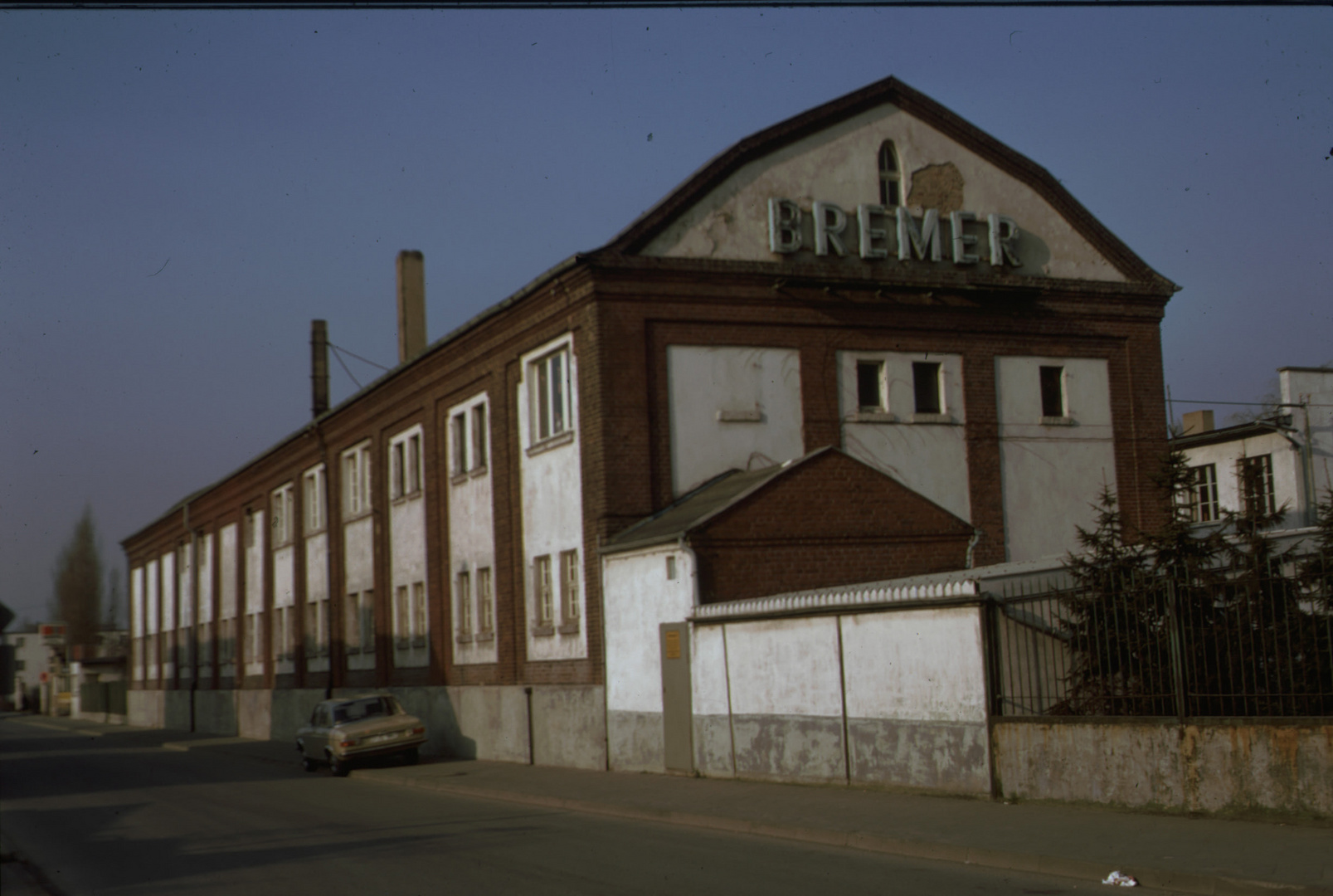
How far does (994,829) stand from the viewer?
13.6 meters

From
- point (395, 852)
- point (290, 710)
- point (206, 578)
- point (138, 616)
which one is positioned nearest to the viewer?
point (395, 852)

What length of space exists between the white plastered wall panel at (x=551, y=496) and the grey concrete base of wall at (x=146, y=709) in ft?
139

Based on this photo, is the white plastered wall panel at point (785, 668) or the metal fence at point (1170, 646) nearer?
the metal fence at point (1170, 646)

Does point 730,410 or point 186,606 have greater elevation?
point 730,410

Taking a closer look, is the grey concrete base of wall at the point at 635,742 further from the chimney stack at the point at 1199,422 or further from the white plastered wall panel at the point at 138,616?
the white plastered wall panel at the point at 138,616

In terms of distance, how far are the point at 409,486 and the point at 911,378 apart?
44.9 feet

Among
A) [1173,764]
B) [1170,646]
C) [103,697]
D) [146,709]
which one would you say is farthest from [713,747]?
[103,697]

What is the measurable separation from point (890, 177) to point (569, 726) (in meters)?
12.1

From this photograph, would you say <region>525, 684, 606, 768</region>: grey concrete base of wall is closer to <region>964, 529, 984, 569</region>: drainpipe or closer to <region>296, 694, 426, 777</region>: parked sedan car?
<region>296, 694, 426, 777</region>: parked sedan car

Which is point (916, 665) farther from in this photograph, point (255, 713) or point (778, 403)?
point (255, 713)

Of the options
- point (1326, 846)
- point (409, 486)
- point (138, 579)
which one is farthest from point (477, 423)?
point (138, 579)

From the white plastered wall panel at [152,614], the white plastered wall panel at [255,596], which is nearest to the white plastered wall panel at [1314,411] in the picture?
the white plastered wall panel at [255,596]

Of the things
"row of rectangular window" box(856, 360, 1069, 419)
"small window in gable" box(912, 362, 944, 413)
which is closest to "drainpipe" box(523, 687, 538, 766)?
"row of rectangular window" box(856, 360, 1069, 419)

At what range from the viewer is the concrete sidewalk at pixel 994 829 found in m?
10.8
